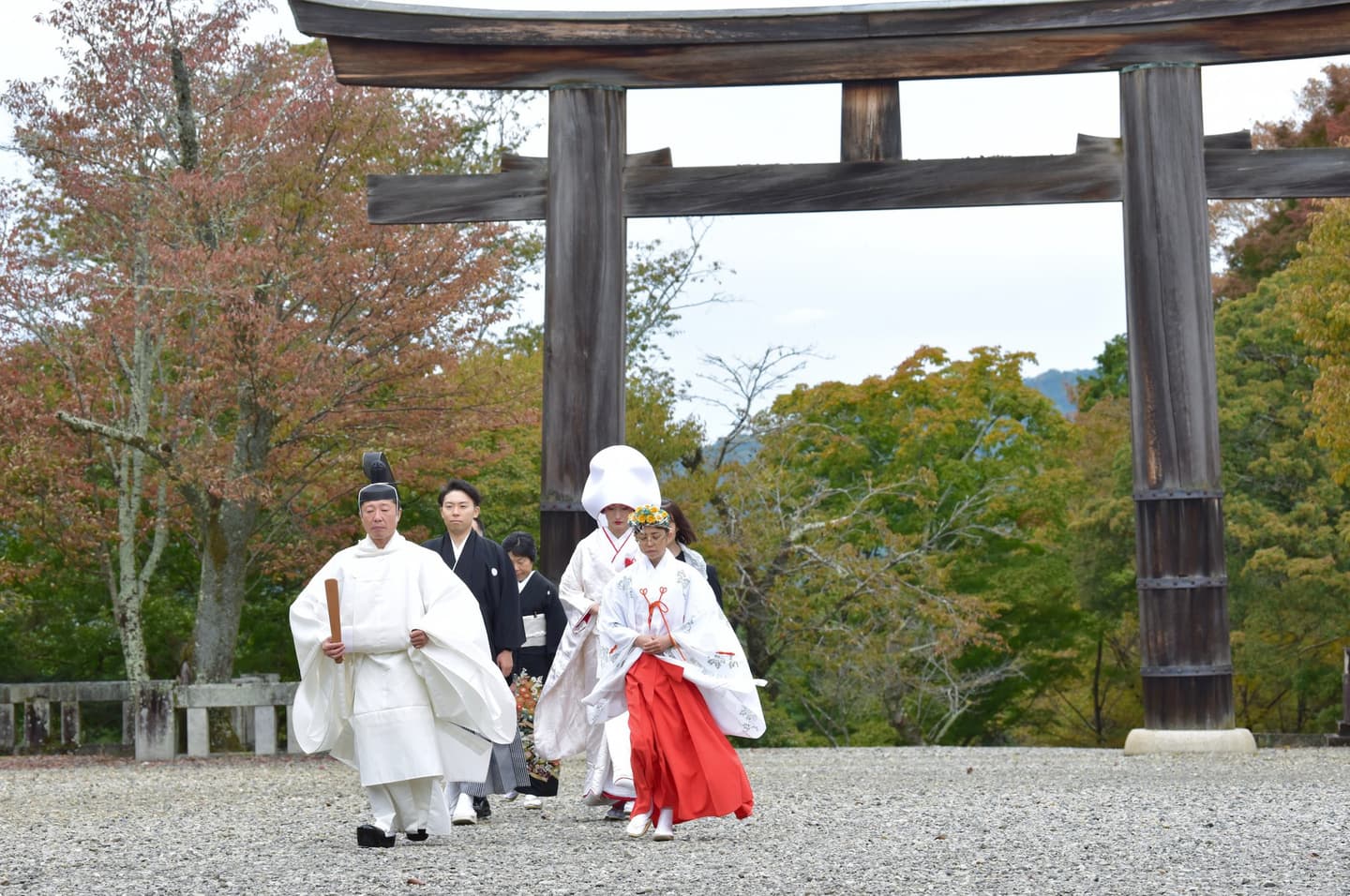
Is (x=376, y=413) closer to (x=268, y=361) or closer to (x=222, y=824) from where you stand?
(x=268, y=361)

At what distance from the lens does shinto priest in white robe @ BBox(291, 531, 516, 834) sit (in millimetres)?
6121

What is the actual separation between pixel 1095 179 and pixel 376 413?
592cm

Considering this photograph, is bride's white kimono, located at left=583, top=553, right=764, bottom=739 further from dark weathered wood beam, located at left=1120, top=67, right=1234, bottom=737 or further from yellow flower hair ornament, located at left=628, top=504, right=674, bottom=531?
dark weathered wood beam, located at left=1120, top=67, right=1234, bottom=737

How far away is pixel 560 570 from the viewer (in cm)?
1034

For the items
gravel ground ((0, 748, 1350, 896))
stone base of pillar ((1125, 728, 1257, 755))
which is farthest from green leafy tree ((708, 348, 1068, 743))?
gravel ground ((0, 748, 1350, 896))

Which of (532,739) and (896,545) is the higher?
(896,545)

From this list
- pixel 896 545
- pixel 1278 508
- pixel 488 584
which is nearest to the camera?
pixel 488 584

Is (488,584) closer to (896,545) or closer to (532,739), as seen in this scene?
(532,739)

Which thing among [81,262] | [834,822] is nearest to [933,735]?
[81,262]

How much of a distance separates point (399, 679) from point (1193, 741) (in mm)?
5888

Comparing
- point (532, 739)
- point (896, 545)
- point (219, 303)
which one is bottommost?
point (532, 739)

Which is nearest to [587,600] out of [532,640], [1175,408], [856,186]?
[532,640]

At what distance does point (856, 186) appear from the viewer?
10.5m


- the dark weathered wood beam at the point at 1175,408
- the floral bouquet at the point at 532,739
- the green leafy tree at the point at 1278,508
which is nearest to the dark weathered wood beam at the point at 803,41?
the dark weathered wood beam at the point at 1175,408
